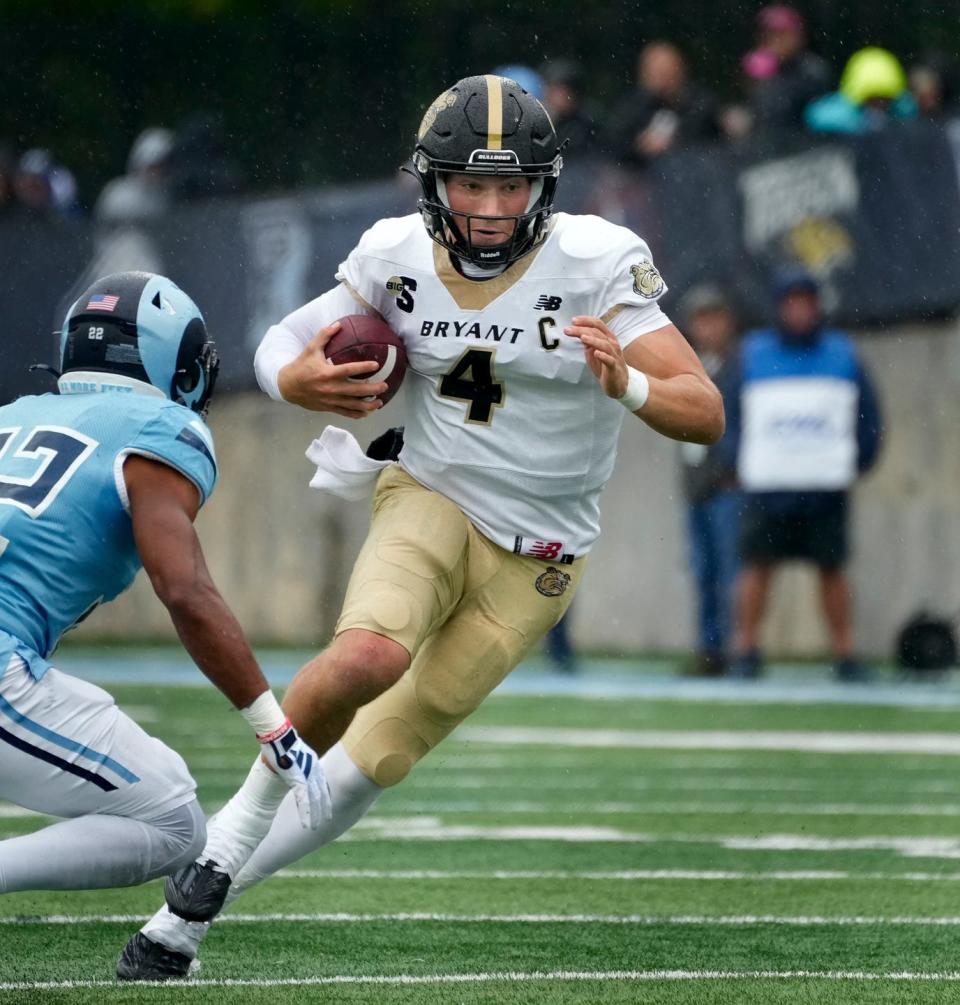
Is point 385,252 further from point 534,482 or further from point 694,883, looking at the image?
point 694,883

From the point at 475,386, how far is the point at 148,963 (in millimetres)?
1352

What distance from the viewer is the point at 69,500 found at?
3.55 m

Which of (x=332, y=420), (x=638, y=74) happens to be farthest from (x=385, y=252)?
(x=638, y=74)

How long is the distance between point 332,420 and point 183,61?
516cm

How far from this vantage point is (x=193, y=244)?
40.2ft

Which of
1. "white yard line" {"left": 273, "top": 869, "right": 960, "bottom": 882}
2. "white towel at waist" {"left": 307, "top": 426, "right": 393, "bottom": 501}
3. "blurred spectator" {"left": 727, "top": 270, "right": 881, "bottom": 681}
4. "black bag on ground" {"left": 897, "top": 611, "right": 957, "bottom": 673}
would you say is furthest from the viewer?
"black bag on ground" {"left": 897, "top": 611, "right": 957, "bottom": 673}

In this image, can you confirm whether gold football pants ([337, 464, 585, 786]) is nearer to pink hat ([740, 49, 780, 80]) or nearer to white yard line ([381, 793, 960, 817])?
white yard line ([381, 793, 960, 817])

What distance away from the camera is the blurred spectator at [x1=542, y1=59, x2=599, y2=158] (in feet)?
35.2

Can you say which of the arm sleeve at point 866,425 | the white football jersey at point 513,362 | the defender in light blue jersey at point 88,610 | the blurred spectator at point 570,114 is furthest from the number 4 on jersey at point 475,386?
the blurred spectator at point 570,114

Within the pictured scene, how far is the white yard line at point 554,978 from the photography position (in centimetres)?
403

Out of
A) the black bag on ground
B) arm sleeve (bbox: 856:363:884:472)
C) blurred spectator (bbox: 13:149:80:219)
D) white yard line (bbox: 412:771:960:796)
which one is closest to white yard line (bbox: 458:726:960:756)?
white yard line (bbox: 412:771:960:796)

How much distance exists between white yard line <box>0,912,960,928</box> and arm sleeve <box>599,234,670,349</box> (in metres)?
1.32

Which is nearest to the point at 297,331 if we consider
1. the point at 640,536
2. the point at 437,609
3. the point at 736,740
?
the point at 437,609

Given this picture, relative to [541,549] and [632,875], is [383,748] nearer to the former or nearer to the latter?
[541,549]
